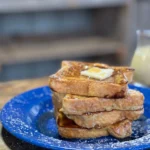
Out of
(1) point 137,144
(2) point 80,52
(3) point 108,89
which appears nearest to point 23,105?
(3) point 108,89

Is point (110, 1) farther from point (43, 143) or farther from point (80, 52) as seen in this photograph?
point (43, 143)

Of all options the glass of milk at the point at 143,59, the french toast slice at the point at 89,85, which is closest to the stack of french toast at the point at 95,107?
the french toast slice at the point at 89,85

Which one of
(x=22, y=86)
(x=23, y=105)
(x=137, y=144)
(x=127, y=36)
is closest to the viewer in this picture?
(x=137, y=144)

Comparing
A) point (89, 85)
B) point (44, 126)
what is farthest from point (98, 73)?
point (44, 126)

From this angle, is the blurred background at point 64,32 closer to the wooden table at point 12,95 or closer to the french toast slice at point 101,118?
the wooden table at point 12,95

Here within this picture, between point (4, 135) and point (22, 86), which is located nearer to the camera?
point (4, 135)

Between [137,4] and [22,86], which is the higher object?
[137,4]

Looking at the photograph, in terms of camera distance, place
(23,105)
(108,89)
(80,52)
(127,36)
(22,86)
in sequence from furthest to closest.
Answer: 1. (127,36)
2. (80,52)
3. (22,86)
4. (23,105)
5. (108,89)
